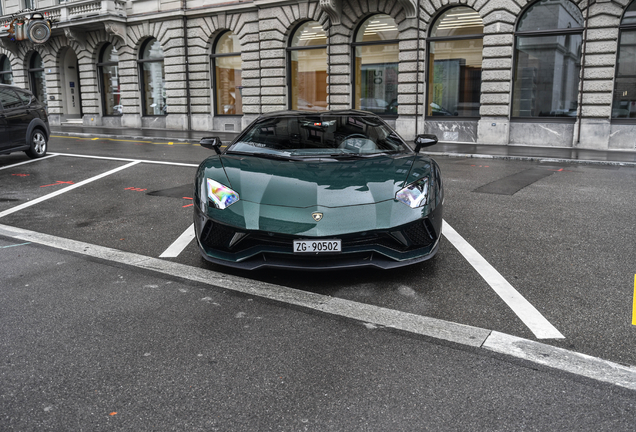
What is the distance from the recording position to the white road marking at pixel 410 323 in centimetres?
289

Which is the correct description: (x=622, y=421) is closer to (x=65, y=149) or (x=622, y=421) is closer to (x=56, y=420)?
(x=56, y=420)

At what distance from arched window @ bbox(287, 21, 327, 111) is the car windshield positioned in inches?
695

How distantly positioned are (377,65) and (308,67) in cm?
331

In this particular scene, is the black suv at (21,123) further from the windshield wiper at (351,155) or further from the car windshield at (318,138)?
the windshield wiper at (351,155)

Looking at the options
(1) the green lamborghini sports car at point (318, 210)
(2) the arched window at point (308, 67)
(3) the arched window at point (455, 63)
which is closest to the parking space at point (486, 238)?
(1) the green lamborghini sports car at point (318, 210)

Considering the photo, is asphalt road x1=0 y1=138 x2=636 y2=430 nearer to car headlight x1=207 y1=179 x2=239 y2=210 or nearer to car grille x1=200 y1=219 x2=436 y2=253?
car grille x1=200 y1=219 x2=436 y2=253

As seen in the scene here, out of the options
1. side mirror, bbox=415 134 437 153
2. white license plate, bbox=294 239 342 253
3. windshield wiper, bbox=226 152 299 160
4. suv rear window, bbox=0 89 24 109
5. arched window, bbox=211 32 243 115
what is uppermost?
arched window, bbox=211 32 243 115

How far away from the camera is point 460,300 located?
3.94 metres

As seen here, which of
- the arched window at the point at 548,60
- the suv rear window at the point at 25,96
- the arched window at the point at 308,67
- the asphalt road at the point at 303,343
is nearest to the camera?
the asphalt road at the point at 303,343

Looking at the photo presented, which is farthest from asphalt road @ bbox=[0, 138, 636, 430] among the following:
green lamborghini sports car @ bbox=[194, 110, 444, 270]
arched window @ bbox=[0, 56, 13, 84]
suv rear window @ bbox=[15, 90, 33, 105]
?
arched window @ bbox=[0, 56, 13, 84]

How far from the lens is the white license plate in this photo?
3.93 m

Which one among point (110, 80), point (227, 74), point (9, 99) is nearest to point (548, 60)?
point (227, 74)

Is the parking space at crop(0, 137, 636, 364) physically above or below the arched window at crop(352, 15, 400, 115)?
below

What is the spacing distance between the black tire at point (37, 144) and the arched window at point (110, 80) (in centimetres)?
1666
